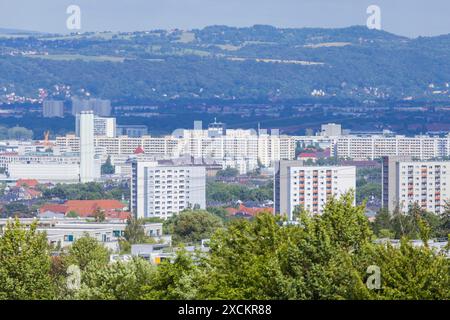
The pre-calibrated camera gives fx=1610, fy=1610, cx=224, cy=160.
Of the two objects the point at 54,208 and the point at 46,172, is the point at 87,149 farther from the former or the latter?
the point at 54,208

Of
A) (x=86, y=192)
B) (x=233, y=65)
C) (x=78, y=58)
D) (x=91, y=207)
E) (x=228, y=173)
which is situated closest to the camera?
(x=91, y=207)

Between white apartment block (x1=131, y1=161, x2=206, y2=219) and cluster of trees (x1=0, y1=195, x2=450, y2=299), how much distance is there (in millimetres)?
20666

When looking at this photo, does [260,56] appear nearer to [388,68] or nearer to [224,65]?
[224,65]

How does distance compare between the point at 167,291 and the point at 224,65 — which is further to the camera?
the point at 224,65

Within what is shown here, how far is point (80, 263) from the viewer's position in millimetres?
10641

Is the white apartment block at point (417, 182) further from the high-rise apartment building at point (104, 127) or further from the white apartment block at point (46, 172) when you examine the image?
the high-rise apartment building at point (104, 127)

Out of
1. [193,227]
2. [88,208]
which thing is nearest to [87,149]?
[88,208]

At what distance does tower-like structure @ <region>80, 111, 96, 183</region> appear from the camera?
40.6m

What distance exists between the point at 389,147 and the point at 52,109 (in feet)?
58.8

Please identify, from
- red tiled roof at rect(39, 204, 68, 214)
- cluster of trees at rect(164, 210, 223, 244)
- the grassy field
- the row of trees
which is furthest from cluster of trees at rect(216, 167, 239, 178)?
the grassy field

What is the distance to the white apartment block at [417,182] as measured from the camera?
2752 centimetres

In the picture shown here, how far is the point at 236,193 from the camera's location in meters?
32.8
